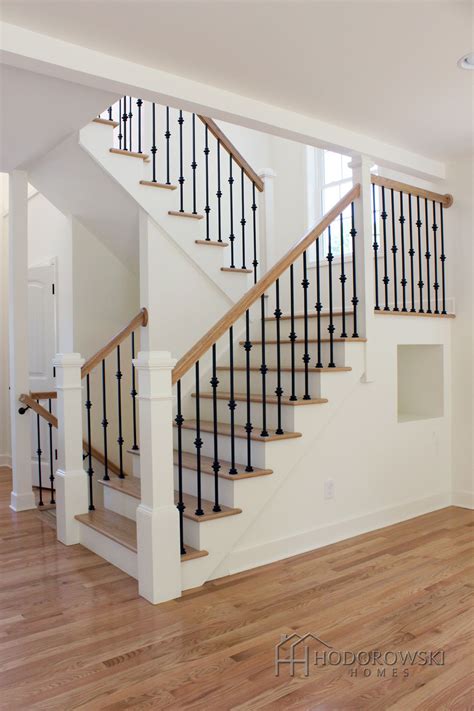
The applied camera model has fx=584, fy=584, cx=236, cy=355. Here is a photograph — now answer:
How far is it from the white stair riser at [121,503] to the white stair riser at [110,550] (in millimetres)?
240

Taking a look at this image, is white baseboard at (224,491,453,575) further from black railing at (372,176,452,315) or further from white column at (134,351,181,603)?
black railing at (372,176,452,315)

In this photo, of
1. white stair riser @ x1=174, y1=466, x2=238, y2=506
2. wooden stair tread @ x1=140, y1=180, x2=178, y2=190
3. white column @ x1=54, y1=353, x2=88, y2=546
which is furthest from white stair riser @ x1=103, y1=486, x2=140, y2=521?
wooden stair tread @ x1=140, y1=180, x2=178, y2=190

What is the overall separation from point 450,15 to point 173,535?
259 centimetres

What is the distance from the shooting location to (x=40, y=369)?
587cm

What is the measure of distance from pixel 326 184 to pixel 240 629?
4.32 meters

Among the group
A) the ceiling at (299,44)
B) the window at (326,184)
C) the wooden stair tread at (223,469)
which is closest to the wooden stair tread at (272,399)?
the wooden stair tread at (223,469)

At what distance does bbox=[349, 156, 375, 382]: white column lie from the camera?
3.78 m

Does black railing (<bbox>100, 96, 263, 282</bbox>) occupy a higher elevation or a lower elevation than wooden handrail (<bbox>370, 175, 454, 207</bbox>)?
higher

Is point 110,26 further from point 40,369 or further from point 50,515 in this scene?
point 40,369

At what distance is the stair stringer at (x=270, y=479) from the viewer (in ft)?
9.75

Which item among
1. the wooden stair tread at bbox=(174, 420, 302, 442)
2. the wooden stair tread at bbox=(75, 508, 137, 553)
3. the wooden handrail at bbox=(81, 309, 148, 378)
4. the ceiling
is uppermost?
the ceiling

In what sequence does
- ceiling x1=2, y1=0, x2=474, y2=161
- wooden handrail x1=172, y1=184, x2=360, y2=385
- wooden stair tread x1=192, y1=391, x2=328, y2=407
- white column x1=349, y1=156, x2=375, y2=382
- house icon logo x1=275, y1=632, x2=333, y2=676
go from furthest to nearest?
white column x1=349, y1=156, x2=375, y2=382 → wooden stair tread x1=192, y1=391, x2=328, y2=407 → wooden handrail x1=172, y1=184, x2=360, y2=385 → ceiling x1=2, y1=0, x2=474, y2=161 → house icon logo x1=275, y1=632, x2=333, y2=676

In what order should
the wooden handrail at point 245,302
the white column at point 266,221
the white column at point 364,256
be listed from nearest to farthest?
1. the wooden handrail at point 245,302
2. the white column at point 364,256
3. the white column at point 266,221

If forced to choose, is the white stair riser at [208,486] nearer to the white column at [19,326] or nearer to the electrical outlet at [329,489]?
the electrical outlet at [329,489]
